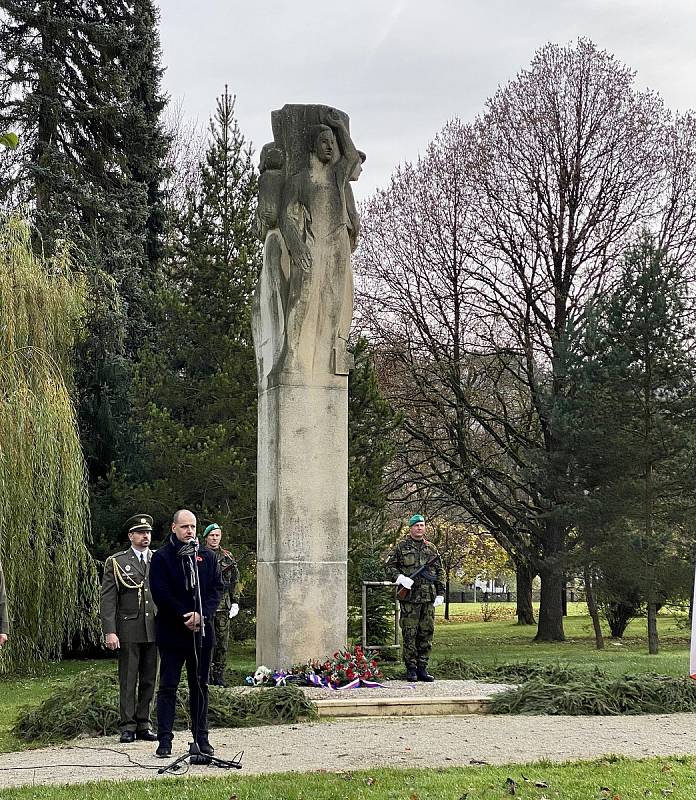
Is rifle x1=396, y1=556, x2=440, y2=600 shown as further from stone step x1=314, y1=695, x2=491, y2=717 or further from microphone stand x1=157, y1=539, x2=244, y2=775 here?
microphone stand x1=157, y1=539, x2=244, y2=775

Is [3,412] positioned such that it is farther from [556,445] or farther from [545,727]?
[556,445]

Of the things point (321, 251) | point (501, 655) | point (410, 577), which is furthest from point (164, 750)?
point (501, 655)

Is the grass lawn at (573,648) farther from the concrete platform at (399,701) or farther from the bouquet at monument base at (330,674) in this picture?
the concrete platform at (399,701)

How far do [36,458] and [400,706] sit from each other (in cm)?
731

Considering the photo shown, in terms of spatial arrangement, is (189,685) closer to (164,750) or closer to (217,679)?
(164,750)

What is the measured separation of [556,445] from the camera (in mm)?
26438

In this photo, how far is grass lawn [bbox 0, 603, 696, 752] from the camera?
1589 cm

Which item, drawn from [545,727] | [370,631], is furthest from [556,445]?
[545,727]

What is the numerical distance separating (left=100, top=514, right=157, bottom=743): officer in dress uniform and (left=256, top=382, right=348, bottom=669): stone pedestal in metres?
3.03

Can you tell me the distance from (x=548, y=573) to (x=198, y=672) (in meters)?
20.1

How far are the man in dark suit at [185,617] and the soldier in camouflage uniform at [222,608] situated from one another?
13.1ft

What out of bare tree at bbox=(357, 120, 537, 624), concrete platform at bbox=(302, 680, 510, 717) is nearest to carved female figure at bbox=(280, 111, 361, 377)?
concrete platform at bbox=(302, 680, 510, 717)

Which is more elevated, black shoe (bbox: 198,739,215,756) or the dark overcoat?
the dark overcoat

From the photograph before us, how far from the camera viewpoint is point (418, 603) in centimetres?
1398
